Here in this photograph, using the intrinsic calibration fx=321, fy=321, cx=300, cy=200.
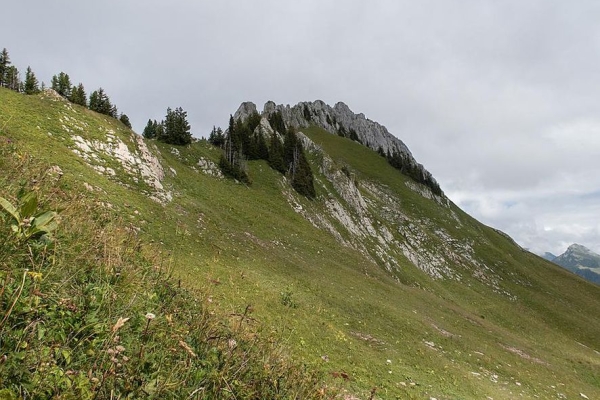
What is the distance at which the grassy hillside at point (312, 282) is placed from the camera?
632 inches

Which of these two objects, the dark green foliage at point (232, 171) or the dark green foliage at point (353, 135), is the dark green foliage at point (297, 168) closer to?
the dark green foliage at point (232, 171)

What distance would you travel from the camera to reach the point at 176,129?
56000mm

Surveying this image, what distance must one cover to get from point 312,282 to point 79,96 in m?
60.4

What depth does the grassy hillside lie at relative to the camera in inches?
632

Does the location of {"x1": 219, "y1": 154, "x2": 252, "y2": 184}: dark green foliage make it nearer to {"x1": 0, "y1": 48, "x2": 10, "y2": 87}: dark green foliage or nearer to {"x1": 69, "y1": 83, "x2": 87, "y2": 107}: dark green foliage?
{"x1": 69, "y1": 83, "x2": 87, "y2": 107}: dark green foliage

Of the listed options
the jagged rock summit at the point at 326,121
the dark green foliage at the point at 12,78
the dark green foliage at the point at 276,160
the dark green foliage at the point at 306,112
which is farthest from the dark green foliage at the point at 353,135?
the dark green foliage at the point at 12,78

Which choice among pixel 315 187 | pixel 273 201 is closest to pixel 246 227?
pixel 273 201

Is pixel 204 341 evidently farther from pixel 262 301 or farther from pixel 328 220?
pixel 328 220

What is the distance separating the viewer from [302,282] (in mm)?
27484

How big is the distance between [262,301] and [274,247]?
613 inches

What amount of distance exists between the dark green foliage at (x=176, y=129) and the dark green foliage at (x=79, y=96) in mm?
17141

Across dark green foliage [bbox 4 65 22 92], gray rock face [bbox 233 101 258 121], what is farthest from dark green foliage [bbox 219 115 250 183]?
gray rock face [bbox 233 101 258 121]

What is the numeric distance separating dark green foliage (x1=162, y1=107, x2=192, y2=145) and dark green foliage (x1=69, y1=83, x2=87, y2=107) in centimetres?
1714

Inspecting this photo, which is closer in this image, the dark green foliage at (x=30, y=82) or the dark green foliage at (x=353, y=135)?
the dark green foliage at (x=30, y=82)
